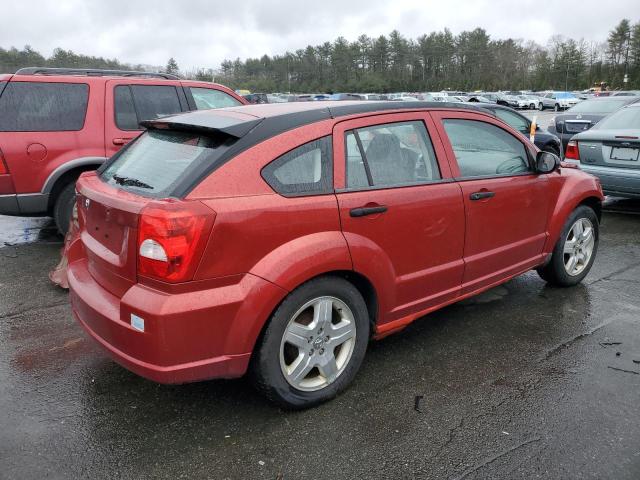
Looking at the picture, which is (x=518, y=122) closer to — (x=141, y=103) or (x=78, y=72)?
(x=141, y=103)

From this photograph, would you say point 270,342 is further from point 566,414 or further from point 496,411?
point 566,414

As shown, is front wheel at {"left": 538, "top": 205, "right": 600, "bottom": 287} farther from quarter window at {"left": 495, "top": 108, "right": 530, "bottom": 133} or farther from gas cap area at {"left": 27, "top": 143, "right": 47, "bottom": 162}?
quarter window at {"left": 495, "top": 108, "right": 530, "bottom": 133}

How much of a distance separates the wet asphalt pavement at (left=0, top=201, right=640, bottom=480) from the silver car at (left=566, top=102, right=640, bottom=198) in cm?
361

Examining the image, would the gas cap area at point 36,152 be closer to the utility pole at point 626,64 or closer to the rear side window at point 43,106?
the rear side window at point 43,106

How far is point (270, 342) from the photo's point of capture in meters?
2.65

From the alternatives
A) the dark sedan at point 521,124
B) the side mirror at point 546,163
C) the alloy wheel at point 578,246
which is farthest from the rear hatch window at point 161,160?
the dark sedan at point 521,124

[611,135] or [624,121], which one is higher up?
[624,121]

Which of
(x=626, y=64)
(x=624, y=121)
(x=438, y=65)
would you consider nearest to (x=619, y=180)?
(x=624, y=121)

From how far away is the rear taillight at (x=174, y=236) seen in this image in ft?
7.76

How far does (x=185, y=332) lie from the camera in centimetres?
242

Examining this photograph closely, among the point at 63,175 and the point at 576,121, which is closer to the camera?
the point at 63,175

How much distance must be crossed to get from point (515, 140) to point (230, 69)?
11175cm

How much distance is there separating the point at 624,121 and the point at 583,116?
220 inches

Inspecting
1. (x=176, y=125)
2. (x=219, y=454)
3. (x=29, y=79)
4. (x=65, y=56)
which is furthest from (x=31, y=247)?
(x=65, y=56)
